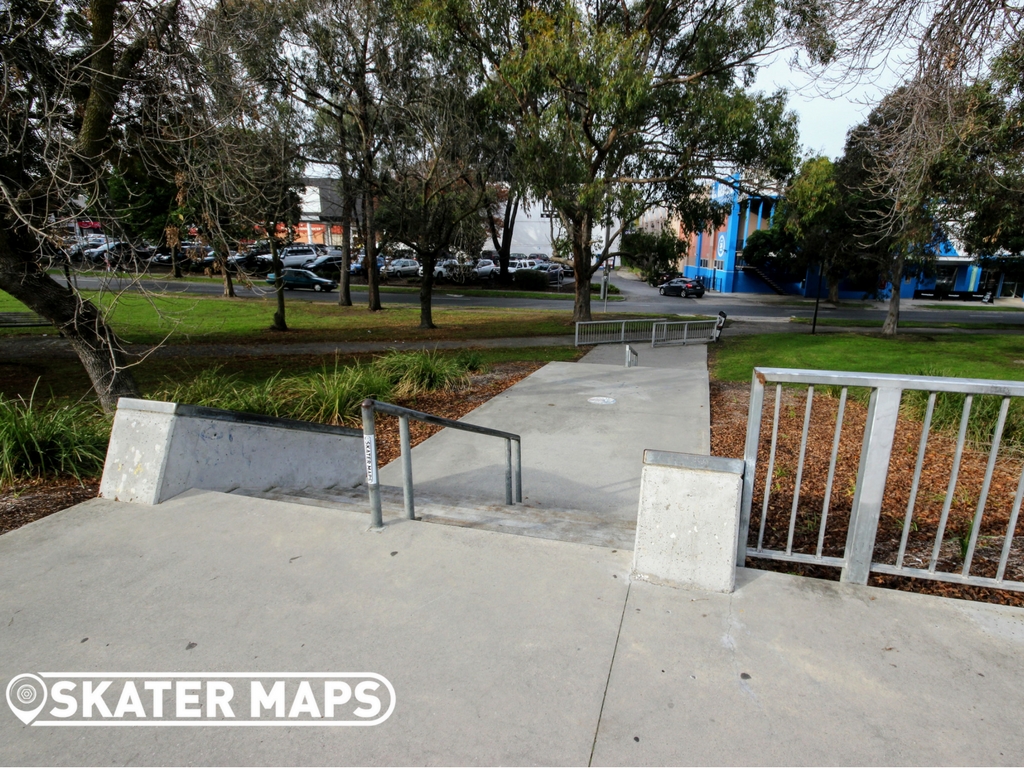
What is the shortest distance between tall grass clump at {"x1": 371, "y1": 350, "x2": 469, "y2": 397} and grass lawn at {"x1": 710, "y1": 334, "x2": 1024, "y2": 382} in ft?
19.5

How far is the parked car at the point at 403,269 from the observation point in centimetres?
4300

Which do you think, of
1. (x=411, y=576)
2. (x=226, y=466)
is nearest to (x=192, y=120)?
(x=226, y=466)

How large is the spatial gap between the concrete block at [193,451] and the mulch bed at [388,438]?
46 centimetres

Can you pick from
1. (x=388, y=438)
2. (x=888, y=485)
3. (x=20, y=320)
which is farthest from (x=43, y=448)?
(x=20, y=320)

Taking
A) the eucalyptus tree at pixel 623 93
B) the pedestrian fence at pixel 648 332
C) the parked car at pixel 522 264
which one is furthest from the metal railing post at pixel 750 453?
the parked car at pixel 522 264

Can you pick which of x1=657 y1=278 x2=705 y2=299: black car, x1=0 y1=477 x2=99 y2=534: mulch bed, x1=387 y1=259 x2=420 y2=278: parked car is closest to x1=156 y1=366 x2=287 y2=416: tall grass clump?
x1=0 y1=477 x2=99 y2=534: mulch bed

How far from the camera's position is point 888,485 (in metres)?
5.49

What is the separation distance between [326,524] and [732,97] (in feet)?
48.9

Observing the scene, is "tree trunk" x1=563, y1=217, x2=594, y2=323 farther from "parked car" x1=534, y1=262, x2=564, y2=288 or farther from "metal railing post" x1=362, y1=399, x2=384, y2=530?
"parked car" x1=534, y1=262, x2=564, y2=288

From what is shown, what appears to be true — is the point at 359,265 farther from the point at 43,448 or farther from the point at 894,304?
the point at 43,448

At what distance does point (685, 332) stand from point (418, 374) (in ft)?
37.8

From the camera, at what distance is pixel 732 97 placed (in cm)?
1428

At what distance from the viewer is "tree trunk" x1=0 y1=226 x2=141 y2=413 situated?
243 inches

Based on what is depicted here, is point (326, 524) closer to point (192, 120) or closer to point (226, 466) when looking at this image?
point (226, 466)
